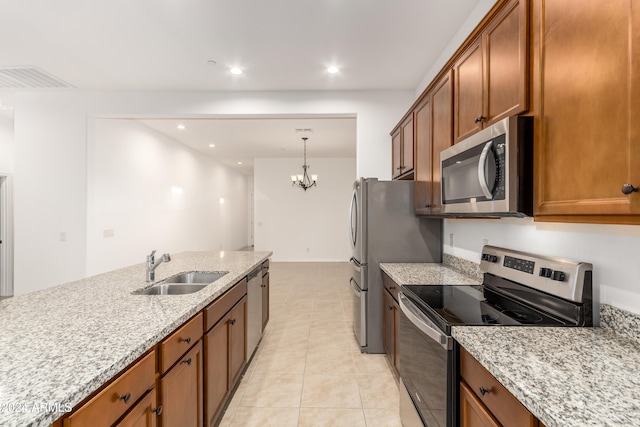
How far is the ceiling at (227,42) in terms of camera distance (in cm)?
222

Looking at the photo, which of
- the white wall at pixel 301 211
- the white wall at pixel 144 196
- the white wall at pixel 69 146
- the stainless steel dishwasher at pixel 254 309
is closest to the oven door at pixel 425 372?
the stainless steel dishwasher at pixel 254 309

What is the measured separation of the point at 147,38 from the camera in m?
2.59

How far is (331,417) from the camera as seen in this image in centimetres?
203

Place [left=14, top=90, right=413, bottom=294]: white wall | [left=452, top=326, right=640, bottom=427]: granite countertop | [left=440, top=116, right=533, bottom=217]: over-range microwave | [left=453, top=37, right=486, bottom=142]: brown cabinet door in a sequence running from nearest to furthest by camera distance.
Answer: [left=452, top=326, right=640, bottom=427]: granite countertop, [left=440, top=116, right=533, bottom=217]: over-range microwave, [left=453, top=37, right=486, bottom=142]: brown cabinet door, [left=14, top=90, right=413, bottom=294]: white wall

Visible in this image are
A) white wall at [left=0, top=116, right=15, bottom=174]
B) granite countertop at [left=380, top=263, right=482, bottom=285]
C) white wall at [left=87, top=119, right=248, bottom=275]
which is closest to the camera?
granite countertop at [left=380, top=263, right=482, bottom=285]

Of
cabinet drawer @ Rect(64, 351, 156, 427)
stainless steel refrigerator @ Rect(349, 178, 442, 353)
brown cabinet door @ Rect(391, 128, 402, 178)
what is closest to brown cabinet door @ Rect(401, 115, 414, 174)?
brown cabinet door @ Rect(391, 128, 402, 178)

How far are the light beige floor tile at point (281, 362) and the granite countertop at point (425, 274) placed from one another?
1132mm

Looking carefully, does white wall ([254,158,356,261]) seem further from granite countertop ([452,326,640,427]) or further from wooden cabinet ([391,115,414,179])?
granite countertop ([452,326,640,427])

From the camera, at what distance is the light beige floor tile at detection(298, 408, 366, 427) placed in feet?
6.45

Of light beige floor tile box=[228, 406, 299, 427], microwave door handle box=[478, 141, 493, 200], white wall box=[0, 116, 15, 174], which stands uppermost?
white wall box=[0, 116, 15, 174]

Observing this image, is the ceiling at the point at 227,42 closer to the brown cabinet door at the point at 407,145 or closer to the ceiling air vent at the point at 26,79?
the ceiling air vent at the point at 26,79

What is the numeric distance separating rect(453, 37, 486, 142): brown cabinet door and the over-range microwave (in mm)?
132

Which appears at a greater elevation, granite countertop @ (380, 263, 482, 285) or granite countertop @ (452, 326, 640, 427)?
granite countertop @ (380, 263, 482, 285)

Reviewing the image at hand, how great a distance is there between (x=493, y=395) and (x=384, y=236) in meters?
1.88
